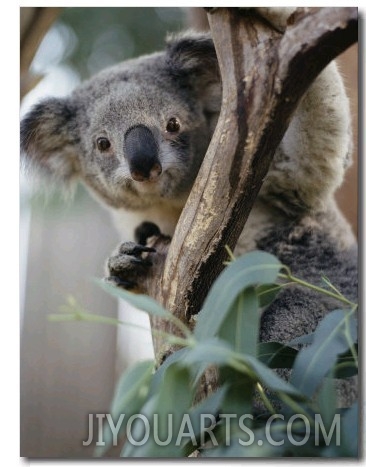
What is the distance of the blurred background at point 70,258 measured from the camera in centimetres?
213

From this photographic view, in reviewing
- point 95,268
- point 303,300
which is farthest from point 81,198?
point 303,300

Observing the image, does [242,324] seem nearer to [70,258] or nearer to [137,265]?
[137,265]

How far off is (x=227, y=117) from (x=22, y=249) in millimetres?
960

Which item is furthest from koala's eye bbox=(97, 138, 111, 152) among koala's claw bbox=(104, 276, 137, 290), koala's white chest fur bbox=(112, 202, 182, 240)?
koala's claw bbox=(104, 276, 137, 290)

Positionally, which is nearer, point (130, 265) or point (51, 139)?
point (130, 265)

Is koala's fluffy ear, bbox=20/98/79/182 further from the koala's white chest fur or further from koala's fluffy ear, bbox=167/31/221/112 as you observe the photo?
koala's fluffy ear, bbox=167/31/221/112

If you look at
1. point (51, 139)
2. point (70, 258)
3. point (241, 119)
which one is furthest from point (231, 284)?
point (70, 258)

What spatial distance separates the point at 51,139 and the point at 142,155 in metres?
0.57

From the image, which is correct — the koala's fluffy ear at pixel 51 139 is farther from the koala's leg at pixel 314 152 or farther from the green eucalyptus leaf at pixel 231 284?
the green eucalyptus leaf at pixel 231 284

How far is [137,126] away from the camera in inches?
79.3

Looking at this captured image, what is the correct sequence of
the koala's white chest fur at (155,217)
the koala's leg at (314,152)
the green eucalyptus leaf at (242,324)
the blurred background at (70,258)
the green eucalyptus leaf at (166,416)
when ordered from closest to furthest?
the green eucalyptus leaf at (166,416)
the green eucalyptus leaf at (242,324)
the koala's leg at (314,152)
the blurred background at (70,258)
the koala's white chest fur at (155,217)

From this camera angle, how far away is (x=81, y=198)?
268 cm

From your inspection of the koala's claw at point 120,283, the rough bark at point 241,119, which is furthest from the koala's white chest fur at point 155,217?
the rough bark at point 241,119

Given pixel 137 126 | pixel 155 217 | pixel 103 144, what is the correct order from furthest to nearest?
pixel 155 217
pixel 103 144
pixel 137 126
